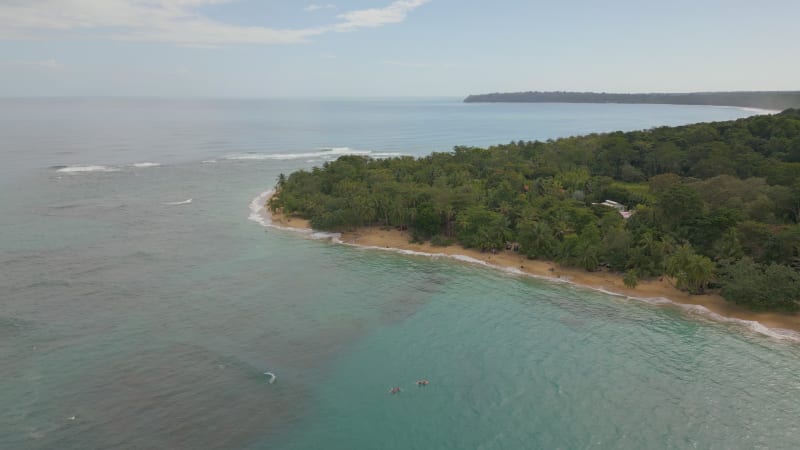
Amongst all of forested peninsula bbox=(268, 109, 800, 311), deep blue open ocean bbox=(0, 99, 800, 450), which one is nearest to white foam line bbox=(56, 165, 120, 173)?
deep blue open ocean bbox=(0, 99, 800, 450)

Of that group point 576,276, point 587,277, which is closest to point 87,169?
point 576,276

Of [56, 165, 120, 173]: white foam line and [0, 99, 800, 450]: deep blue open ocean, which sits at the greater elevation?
[56, 165, 120, 173]: white foam line

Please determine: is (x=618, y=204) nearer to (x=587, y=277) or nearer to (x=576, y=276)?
(x=587, y=277)

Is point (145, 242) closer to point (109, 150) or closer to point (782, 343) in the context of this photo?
point (782, 343)

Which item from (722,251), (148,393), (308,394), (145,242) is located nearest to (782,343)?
(722,251)

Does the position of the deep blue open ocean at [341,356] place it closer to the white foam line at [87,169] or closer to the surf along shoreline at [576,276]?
the surf along shoreline at [576,276]

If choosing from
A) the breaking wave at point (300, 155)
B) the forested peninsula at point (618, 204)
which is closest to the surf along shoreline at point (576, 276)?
the forested peninsula at point (618, 204)

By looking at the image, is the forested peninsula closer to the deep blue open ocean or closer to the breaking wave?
the deep blue open ocean
